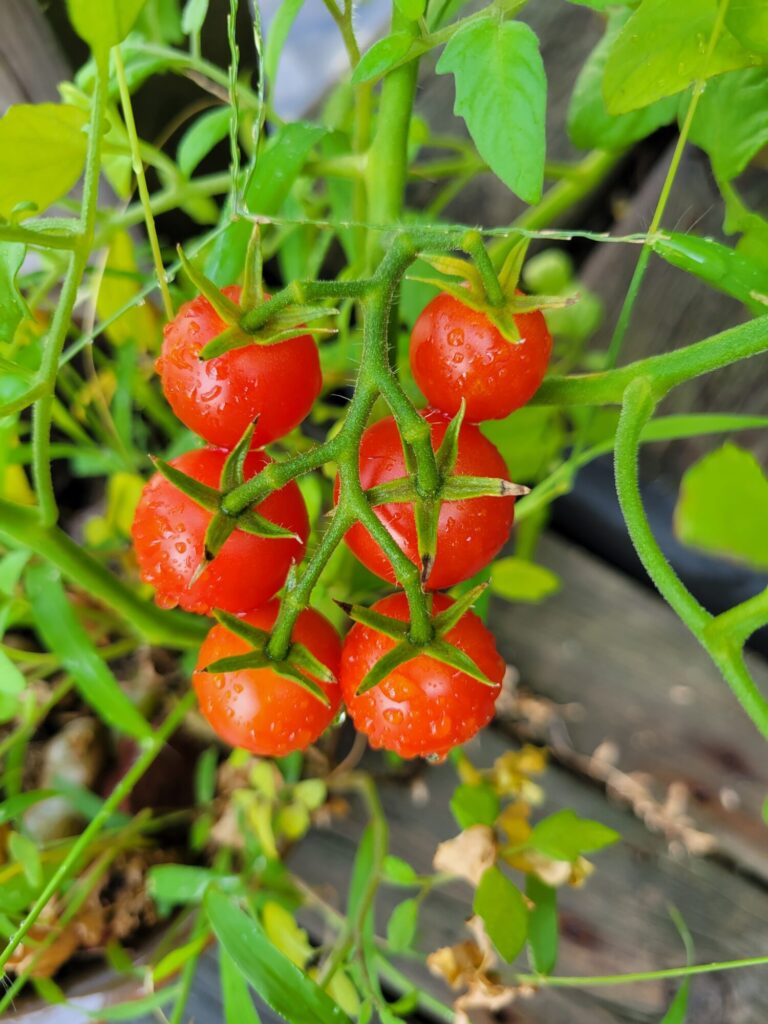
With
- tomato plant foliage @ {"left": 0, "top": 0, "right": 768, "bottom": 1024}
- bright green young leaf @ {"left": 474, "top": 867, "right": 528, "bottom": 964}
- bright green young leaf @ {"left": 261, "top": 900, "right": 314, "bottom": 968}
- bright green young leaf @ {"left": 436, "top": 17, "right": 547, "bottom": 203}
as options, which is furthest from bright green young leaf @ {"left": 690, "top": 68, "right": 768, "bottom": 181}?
bright green young leaf @ {"left": 261, "top": 900, "right": 314, "bottom": 968}

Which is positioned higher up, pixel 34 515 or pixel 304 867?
pixel 34 515

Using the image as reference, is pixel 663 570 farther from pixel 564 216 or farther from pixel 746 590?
pixel 564 216

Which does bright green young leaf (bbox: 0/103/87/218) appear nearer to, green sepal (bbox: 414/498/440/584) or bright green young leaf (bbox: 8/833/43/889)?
green sepal (bbox: 414/498/440/584)

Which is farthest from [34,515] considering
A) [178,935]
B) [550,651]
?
[550,651]

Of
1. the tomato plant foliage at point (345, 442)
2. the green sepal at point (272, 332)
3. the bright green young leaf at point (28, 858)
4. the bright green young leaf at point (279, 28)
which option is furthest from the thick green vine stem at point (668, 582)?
the bright green young leaf at point (28, 858)

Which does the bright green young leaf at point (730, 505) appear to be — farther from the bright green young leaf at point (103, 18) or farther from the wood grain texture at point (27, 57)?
the wood grain texture at point (27, 57)
